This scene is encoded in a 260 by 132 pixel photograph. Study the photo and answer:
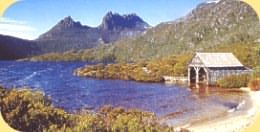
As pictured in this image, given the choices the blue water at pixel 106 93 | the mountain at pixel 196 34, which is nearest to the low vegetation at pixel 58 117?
the blue water at pixel 106 93

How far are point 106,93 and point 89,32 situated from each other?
0.50m

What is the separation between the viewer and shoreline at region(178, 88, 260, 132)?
8.59 metres

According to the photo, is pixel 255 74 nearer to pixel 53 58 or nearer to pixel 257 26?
pixel 257 26

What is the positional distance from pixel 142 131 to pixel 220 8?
1.13 m

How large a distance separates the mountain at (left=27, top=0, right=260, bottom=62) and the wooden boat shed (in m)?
0.07

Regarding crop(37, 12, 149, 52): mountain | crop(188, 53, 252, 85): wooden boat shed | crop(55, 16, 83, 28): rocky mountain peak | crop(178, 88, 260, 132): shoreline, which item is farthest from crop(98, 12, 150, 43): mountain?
crop(178, 88, 260, 132): shoreline

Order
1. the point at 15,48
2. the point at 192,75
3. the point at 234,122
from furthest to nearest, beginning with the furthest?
the point at 192,75
the point at 15,48
the point at 234,122

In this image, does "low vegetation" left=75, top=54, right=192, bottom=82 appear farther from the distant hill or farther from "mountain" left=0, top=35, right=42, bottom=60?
"mountain" left=0, top=35, right=42, bottom=60

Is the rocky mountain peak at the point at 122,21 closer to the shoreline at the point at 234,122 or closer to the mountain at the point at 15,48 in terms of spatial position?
the mountain at the point at 15,48

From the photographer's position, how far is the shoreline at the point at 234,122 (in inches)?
338

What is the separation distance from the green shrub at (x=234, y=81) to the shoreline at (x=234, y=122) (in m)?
0.13

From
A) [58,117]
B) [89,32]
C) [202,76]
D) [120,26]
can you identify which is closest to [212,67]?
[202,76]

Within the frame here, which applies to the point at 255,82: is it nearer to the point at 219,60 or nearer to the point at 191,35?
the point at 219,60

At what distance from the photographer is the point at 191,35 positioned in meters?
8.73
